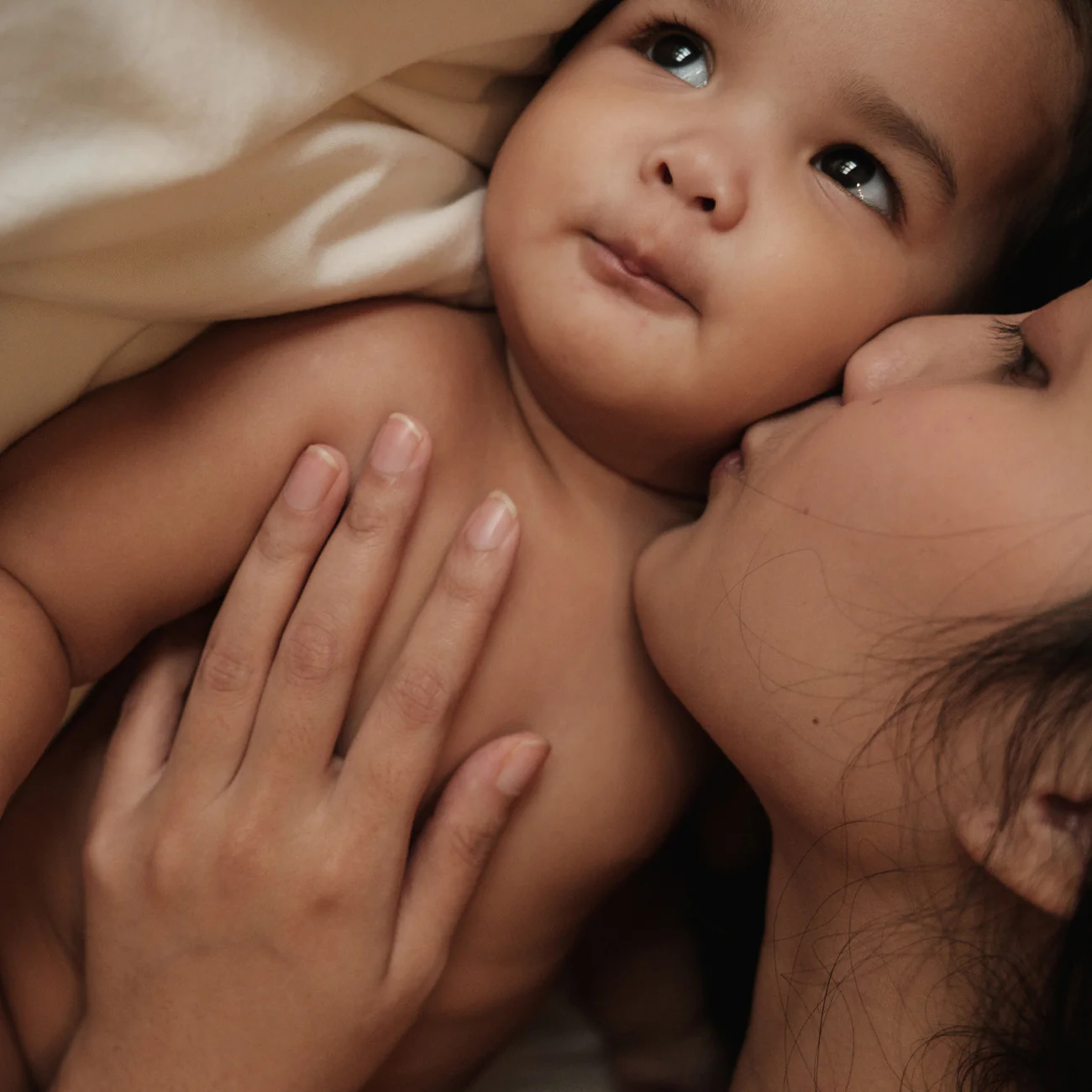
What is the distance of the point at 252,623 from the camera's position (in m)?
0.80

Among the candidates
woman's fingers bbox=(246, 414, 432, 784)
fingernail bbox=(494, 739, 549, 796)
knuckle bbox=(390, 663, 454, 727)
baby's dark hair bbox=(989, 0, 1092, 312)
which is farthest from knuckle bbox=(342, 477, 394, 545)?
baby's dark hair bbox=(989, 0, 1092, 312)

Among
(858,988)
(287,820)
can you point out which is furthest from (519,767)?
(858,988)

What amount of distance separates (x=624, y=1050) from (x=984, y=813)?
75 centimetres

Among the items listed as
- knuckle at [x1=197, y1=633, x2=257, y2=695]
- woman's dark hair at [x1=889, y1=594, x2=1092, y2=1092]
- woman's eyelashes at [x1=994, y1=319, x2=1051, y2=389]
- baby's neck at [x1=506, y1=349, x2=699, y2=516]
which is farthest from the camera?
baby's neck at [x1=506, y1=349, x2=699, y2=516]

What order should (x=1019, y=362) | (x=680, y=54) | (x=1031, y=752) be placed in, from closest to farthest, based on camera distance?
(x=1031, y=752) < (x=1019, y=362) < (x=680, y=54)

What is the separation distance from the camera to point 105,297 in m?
0.71

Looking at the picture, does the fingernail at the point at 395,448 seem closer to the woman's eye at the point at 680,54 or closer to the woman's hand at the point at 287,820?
the woman's hand at the point at 287,820

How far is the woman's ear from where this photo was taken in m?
0.60

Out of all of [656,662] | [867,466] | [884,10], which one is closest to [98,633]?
[656,662]

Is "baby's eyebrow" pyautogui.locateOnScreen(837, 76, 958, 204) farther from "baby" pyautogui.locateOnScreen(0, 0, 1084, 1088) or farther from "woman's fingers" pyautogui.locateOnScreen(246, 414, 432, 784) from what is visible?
"woman's fingers" pyautogui.locateOnScreen(246, 414, 432, 784)

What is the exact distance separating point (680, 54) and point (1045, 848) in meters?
0.62

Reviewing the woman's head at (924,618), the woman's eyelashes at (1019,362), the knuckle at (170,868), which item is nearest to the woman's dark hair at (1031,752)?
the woman's head at (924,618)

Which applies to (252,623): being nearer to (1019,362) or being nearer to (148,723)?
(148,723)

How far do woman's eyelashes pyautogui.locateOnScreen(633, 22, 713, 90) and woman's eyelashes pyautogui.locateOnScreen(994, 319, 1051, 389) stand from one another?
0.29m
